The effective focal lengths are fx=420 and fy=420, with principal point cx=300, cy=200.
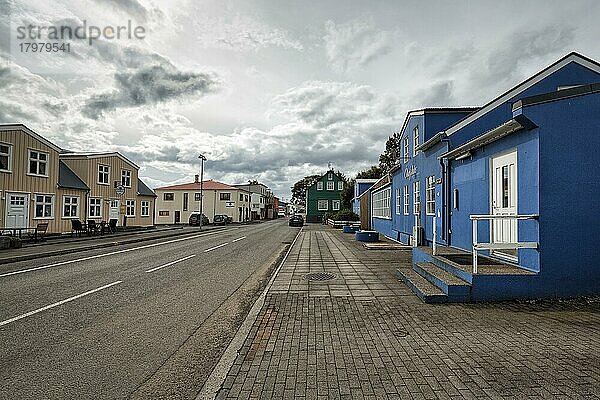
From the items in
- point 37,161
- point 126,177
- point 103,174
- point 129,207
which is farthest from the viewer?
point 129,207

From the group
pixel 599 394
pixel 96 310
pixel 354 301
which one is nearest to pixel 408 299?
pixel 354 301

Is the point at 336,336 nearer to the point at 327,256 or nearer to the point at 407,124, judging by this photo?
the point at 327,256

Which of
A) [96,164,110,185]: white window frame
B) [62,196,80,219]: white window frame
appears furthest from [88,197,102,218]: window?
[62,196,80,219]: white window frame

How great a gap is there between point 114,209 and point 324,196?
1830 inches

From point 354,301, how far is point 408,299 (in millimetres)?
1033

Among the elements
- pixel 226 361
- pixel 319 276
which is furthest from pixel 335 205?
pixel 226 361

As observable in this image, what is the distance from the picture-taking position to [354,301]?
805 centimetres

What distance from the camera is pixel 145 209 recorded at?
4056 cm

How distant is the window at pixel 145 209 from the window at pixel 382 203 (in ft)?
71.8

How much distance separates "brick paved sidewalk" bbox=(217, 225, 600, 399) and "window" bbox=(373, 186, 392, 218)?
1834 centimetres

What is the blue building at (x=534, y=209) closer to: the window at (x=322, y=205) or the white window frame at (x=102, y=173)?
the white window frame at (x=102, y=173)

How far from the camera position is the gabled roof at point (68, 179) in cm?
2886

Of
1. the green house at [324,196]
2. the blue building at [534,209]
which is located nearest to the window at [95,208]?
the blue building at [534,209]

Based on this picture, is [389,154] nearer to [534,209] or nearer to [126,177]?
[126,177]
